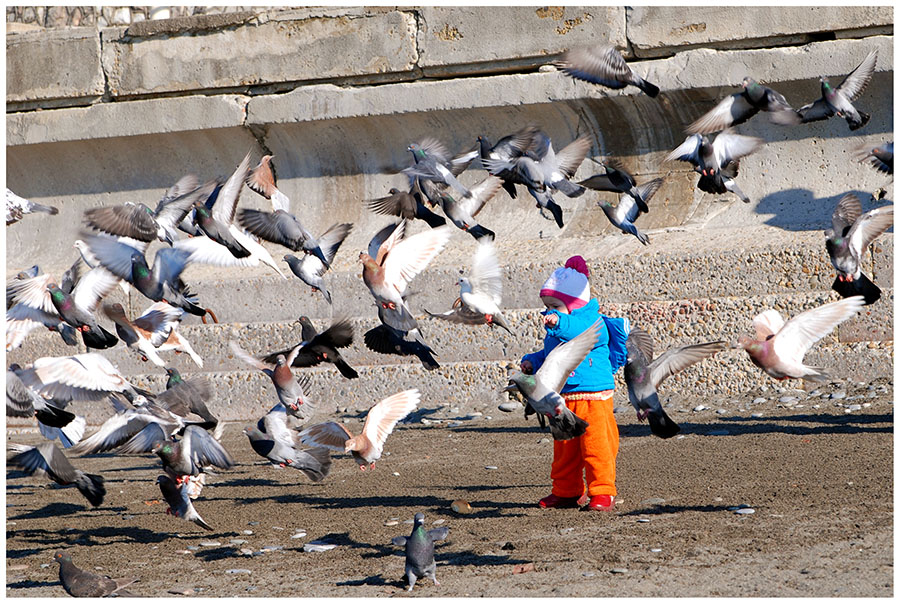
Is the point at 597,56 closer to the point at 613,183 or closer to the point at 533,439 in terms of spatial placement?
the point at 613,183

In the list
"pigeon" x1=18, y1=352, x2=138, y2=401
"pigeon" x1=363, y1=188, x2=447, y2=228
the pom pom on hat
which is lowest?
"pigeon" x1=18, y1=352, x2=138, y2=401

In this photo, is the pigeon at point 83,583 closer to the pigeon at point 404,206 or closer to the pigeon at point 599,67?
the pigeon at point 404,206

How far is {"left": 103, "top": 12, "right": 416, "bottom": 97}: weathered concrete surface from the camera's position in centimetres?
962

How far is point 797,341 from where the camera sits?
179 inches

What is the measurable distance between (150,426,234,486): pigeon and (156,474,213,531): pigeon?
6cm

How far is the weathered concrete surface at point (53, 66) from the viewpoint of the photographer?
34.0ft

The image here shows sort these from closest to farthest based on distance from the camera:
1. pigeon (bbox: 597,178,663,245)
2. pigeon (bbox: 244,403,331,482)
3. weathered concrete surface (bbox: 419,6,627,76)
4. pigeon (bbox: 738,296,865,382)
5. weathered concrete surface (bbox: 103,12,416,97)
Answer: pigeon (bbox: 738,296,865,382) → pigeon (bbox: 244,403,331,482) → pigeon (bbox: 597,178,663,245) → weathered concrete surface (bbox: 419,6,627,76) → weathered concrete surface (bbox: 103,12,416,97)

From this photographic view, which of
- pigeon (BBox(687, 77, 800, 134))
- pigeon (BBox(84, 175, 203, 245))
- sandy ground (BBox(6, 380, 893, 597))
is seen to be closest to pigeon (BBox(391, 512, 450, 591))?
sandy ground (BBox(6, 380, 893, 597))

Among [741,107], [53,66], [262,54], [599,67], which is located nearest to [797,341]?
[741,107]

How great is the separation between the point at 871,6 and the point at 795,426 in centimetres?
350

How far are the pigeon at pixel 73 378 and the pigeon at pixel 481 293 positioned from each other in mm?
1765

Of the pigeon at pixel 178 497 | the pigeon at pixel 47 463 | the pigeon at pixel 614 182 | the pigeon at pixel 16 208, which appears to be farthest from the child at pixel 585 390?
the pigeon at pixel 16 208

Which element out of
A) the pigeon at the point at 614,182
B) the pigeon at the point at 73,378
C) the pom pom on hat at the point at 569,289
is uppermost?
the pigeon at the point at 614,182

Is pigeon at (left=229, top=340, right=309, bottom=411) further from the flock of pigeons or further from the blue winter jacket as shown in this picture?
the blue winter jacket
